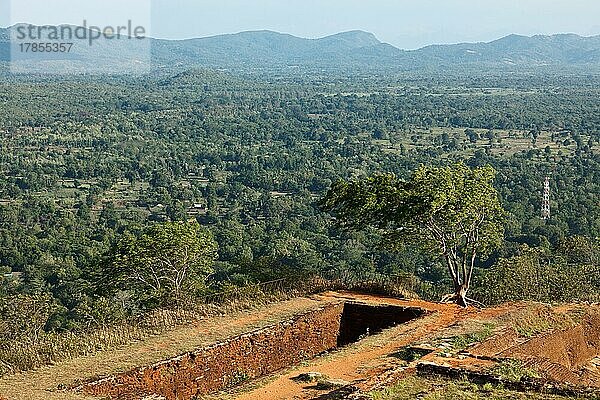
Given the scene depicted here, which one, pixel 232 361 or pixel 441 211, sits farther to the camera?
pixel 441 211

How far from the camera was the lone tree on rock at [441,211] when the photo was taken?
18047mm

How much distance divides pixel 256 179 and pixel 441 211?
2357 inches

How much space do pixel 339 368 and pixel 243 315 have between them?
3.31m

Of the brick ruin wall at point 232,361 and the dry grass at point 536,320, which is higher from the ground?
the dry grass at point 536,320

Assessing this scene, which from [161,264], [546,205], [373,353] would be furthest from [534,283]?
[546,205]

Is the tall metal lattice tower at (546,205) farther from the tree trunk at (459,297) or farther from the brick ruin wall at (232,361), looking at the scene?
the brick ruin wall at (232,361)

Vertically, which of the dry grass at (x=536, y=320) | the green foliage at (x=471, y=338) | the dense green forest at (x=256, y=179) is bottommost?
the dense green forest at (x=256, y=179)

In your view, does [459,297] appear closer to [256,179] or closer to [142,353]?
[142,353]

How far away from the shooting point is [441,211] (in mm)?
18094

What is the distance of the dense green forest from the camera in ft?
85.4

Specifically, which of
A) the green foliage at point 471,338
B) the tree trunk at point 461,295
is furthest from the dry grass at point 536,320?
the tree trunk at point 461,295

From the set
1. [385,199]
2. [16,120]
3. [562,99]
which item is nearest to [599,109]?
[562,99]

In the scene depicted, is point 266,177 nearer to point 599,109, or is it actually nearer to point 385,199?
point 385,199

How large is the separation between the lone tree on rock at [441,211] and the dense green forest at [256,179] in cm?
137
